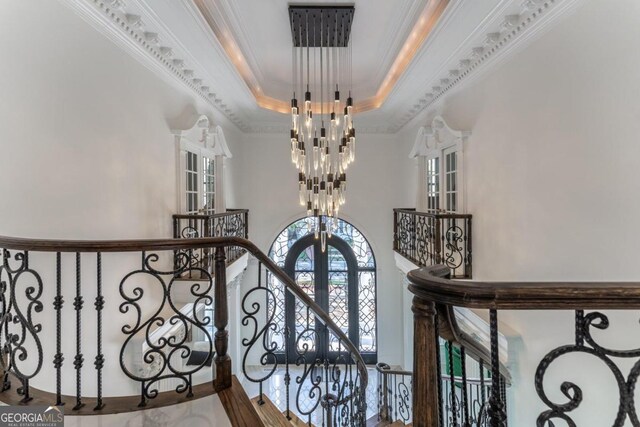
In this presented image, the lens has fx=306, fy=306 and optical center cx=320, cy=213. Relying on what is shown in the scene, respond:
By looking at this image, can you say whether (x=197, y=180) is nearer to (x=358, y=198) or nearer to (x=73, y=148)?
(x=73, y=148)

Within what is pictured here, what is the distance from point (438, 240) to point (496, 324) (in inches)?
124

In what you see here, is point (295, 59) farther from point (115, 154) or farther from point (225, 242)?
point (225, 242)

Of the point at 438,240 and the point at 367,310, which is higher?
the point at 438,240

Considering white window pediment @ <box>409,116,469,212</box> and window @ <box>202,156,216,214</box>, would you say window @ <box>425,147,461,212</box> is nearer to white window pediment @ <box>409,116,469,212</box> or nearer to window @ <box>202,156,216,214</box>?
white window pediment @ <box>409,116,469,212</box>

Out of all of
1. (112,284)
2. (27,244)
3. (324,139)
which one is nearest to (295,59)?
(324,139)

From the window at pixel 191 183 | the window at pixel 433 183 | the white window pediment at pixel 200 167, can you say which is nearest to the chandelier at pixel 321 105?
the white window pediment at pixel 200 167

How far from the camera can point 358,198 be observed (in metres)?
6.74

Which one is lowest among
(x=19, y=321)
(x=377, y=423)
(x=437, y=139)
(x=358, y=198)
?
(x=377, y=423)

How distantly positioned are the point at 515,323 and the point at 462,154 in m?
2.10

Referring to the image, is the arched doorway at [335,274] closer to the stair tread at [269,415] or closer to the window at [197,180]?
the window at [197,180]

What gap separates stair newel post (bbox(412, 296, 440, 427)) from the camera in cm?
93

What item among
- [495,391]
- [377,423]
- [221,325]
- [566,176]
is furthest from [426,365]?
[377,423]

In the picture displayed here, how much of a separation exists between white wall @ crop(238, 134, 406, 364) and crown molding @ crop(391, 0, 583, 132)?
229 cm

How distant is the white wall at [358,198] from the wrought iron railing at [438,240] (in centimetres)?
90
